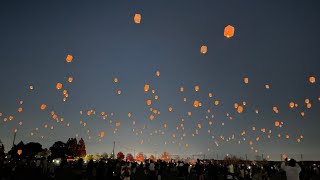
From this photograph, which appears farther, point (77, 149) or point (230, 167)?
point (77, 149)

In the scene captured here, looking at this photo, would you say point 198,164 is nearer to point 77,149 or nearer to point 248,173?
point 248,173

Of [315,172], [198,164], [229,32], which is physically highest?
[229,32]

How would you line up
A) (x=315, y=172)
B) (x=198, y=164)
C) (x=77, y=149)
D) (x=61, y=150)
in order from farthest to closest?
(x=77, y=149) < (x=61, y=150) < (x=315, y=172) < (x=198, y=164)

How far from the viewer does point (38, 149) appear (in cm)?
8525

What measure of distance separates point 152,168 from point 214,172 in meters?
3.80

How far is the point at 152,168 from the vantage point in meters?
18.2

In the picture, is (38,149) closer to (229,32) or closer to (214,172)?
(214,172)

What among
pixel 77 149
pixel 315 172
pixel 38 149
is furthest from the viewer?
pixel 77 149

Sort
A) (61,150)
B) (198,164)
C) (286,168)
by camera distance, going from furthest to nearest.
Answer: (61,150), (198,164), (286,168)

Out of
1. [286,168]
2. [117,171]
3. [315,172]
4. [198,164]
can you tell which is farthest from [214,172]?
[315,172]

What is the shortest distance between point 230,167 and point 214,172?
144 cm

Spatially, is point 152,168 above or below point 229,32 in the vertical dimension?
below

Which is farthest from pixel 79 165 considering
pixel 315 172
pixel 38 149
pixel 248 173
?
pixel 38 149

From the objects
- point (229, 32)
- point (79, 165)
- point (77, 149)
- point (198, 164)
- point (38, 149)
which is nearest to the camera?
point (229, 32)
